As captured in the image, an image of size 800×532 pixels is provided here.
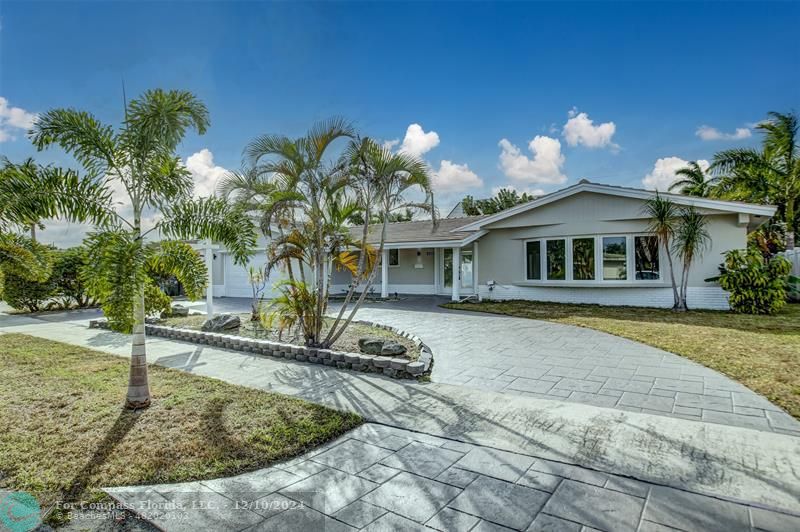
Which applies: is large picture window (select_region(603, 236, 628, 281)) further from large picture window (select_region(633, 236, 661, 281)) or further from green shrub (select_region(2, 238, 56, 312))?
green shrub (select_region(2, 238, 56, 312))

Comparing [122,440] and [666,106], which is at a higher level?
[666,106]

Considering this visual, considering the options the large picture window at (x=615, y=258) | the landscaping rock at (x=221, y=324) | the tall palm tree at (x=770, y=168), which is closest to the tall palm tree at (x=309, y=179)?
the landscaping rock at (x=221, y=324)

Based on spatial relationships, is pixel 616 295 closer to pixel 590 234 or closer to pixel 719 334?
pixel 590 234

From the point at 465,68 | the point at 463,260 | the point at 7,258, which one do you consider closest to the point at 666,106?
the point at 465,68

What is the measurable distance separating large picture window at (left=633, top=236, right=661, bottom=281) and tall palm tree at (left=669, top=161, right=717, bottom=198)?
1578 cm

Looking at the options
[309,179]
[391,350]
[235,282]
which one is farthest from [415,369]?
[235,282]

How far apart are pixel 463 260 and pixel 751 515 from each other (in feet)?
55.9

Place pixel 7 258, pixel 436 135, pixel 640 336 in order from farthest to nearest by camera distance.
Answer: pixel 436 135
pixel 640 336
pixel 7 258

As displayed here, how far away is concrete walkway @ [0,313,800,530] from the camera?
3.11 metres

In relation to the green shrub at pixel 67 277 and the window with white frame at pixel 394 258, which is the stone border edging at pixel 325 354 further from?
the window with white frame at pixel 394 258

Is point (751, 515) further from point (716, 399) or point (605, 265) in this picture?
point (605, 265)

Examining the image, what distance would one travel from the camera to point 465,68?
1314cm

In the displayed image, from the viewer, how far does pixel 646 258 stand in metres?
14.0

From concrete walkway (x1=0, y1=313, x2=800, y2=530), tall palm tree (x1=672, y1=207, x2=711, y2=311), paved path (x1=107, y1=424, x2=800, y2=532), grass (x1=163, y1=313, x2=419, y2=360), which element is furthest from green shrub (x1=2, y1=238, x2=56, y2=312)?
tall palm tree (x1=672, y1=207, x2=711, y2=311)
